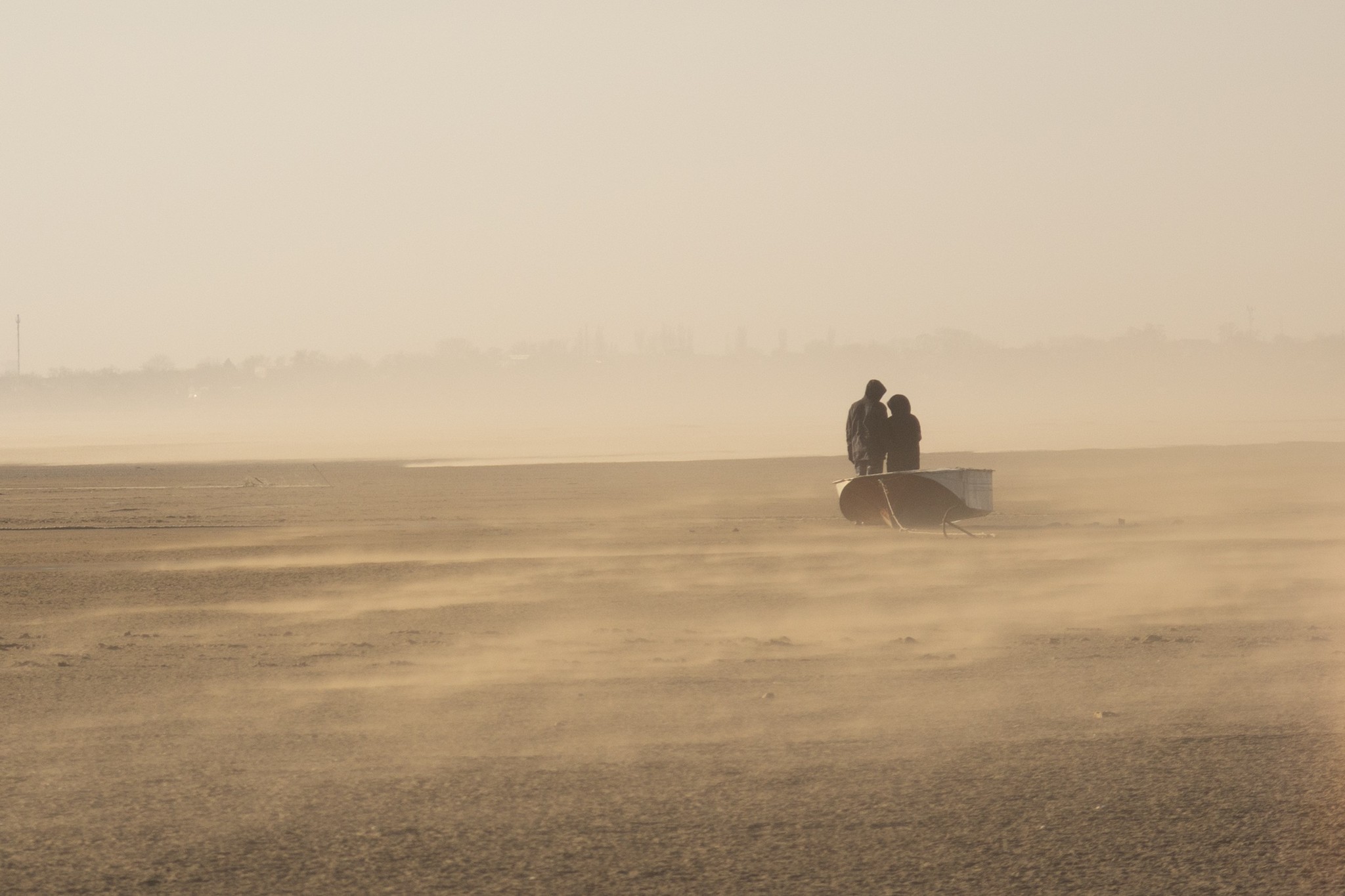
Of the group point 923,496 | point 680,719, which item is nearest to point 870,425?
point 923,496

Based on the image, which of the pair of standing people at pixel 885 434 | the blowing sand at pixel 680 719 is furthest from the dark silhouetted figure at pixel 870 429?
the blowing sand at pixel 680 719

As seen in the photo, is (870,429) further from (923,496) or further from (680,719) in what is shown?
(680,719)

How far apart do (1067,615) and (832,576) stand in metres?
3.43

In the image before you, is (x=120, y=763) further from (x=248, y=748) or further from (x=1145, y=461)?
Answer: (x=1145, y=461)

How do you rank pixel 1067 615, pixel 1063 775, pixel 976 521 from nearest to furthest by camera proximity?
pixel 1063 775 → pixel 1067 615 → pixel 976 521

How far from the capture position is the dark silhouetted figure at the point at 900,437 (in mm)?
21453

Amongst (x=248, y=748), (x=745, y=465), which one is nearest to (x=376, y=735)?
(x=248, y=748)

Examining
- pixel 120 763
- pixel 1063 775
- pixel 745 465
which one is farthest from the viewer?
pixel 745 465

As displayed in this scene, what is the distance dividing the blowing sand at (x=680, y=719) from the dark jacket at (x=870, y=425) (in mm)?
2868

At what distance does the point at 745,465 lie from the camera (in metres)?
44.2

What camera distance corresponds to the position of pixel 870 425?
21.6 meters

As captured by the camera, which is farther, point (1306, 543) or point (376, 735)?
point (1306, 543)

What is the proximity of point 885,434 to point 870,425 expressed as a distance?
9.4 inches

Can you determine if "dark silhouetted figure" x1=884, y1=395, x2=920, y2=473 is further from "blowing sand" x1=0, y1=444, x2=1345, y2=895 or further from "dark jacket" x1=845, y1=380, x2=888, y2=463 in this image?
"blowing sand" x1=0, y1=444, x2=1345, y2=895
